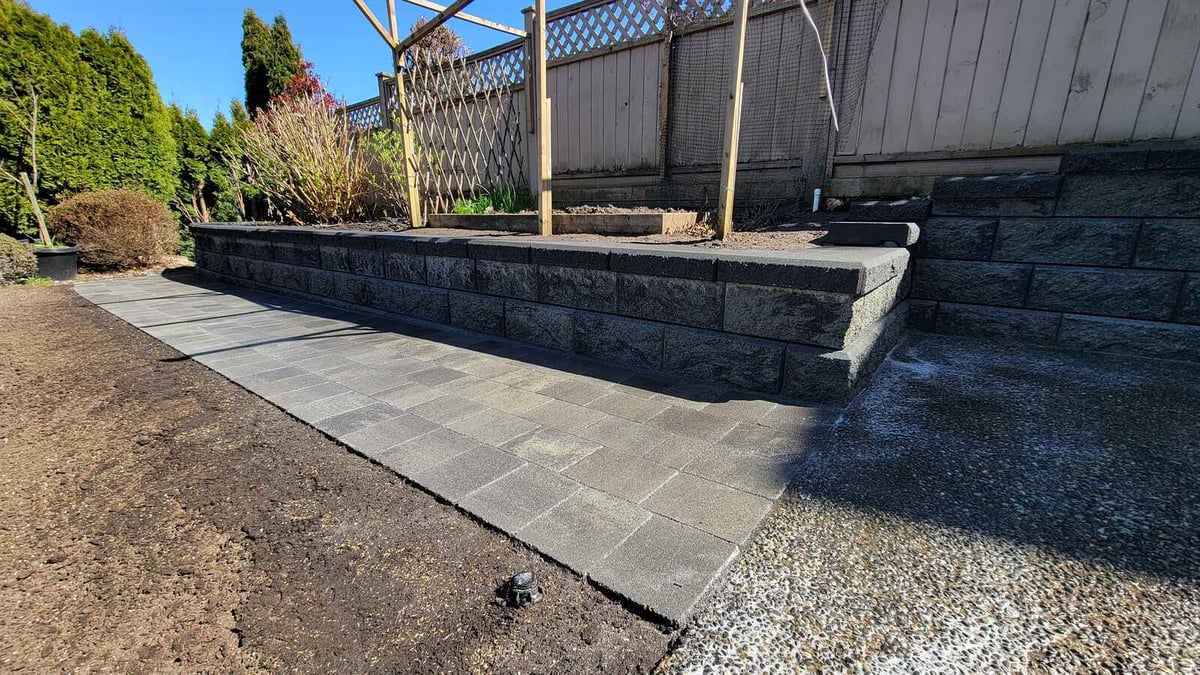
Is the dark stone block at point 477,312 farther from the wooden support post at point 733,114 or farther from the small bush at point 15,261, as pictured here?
the small bush at point 15,261

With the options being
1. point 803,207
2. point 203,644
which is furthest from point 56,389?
point 803,207

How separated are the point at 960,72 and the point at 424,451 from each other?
3979 mm

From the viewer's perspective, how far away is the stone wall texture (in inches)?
97.5

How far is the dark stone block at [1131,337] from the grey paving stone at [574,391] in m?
2.67

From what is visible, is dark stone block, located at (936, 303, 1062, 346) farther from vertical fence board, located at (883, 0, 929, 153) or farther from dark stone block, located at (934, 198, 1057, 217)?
vertical fence board, located at (883, 0, 929, 153)

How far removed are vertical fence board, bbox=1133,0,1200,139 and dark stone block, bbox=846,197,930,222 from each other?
112cm

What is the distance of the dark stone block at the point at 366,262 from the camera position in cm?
407

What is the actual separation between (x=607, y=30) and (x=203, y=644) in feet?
17.2

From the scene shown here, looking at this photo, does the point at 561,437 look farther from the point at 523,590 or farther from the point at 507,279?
the point at 507,279

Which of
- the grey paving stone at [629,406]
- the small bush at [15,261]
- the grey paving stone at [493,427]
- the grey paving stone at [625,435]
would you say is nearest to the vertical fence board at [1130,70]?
the grey paving stone at [629,406]

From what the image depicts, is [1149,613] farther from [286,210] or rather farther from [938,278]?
[286,210]

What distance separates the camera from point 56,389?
2514 millimetres

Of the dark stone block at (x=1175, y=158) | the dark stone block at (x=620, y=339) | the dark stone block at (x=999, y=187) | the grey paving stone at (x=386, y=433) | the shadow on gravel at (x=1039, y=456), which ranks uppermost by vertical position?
the dark stone block at (x=1175, y=158)

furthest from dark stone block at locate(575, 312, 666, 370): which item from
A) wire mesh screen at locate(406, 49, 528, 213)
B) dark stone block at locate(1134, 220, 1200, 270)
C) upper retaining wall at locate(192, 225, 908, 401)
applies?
wire mesh screen at locate(406, 49, 528, 213)
